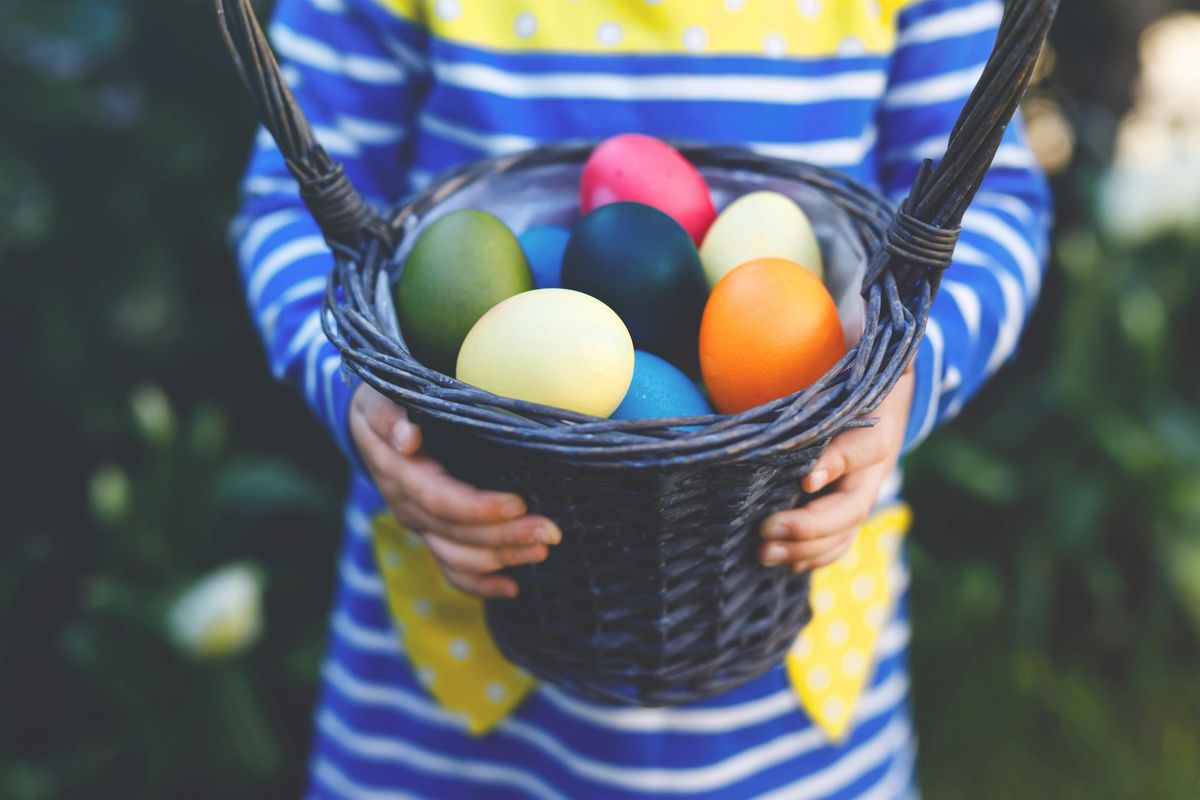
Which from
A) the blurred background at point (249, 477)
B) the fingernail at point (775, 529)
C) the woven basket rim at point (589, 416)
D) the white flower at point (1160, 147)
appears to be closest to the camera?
the woven basket rim at point (589, 416)

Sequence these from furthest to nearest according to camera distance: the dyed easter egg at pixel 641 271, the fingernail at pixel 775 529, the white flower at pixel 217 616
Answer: the white flower at pixel 217 616 → the dyed easter egg at pixel 641 271 → the fingernail at pixel 775 529

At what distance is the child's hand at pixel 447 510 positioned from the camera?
2.06ft

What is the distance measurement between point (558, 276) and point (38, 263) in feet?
3.56

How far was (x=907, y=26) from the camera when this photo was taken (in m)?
0.89

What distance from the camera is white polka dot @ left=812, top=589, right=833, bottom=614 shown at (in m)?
0.88

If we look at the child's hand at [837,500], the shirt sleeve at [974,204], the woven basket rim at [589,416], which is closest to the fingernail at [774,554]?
the child's hand at [837,500]

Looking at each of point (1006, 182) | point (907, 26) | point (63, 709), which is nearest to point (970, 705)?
point (1006, 182)

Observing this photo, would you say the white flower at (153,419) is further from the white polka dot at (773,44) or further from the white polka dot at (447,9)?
the white polka dot at (773,44)

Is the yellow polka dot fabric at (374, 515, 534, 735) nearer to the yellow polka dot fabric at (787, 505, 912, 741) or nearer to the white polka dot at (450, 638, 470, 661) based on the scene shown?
the white polka dot at (450, 638, 470, 661)

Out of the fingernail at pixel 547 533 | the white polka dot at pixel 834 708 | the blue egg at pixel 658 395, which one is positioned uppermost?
the blue egg at pixel 658 395

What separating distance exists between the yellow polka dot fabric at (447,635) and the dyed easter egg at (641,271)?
291mm

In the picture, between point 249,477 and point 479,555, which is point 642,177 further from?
point 249,477

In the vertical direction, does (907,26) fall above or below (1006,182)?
above

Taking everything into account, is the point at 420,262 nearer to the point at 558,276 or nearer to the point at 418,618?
the point at 558,276
